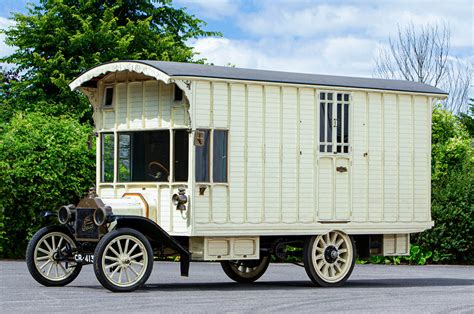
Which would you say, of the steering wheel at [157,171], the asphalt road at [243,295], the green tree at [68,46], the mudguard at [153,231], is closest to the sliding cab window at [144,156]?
the steering wheel at [157,171]

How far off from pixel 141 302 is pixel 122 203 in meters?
3.05

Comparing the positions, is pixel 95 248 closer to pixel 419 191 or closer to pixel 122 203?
pixel 122 203

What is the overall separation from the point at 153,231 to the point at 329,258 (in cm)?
305

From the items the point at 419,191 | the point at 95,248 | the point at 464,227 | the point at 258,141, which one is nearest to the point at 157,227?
the point at 95,248

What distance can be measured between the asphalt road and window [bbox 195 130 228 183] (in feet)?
5.48

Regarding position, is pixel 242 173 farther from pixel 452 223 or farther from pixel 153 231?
pixel 452 223

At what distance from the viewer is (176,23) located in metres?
45.9

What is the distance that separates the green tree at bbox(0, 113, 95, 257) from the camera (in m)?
24.4

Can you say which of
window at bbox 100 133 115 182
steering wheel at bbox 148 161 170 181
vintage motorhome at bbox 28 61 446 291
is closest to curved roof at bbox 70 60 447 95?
vintage motorhome at bbox 28 61 446 291

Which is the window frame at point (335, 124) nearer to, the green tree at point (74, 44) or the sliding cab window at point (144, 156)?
the sliding cab window at point (144, 156)

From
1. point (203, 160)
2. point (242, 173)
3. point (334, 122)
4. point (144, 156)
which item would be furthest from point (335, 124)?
point (144, 156)

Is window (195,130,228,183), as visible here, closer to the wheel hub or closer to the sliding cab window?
the sliding cab window

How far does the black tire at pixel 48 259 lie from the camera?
17406 millimetres

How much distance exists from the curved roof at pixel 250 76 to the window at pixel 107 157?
0.98 meters
